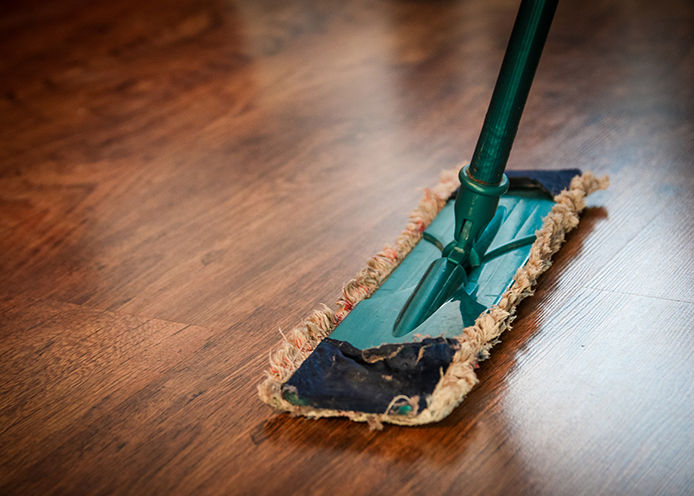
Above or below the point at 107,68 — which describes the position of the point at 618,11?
below

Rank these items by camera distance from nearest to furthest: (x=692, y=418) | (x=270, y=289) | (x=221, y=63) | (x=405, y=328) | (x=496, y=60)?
(x=692, y=418) < (x=405, y=328) < (x=270, y=289) < (x=496, y=60) < (x=221, y=63)

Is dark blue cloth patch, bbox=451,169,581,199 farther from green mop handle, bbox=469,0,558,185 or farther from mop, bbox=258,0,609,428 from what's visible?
green mop handle, bbox=469,0,558,185

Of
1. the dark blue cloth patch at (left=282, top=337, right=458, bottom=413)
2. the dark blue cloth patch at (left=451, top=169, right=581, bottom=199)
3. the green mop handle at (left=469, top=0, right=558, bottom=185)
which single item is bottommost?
the dark blue cloth patch at (left=451, top=169, right=581, bottom=199)

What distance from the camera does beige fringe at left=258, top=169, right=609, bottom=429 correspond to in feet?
2.28

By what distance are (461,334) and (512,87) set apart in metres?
0.28

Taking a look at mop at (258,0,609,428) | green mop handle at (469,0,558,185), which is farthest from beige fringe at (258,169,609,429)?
green mop handle at (469,0,558,185)

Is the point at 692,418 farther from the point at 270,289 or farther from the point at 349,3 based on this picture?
the point at 349,3

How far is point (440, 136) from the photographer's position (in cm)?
128

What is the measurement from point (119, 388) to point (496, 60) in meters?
1.07

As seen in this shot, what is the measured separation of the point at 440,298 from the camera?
2.67ft

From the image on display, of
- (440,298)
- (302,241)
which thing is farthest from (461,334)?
(302,241)

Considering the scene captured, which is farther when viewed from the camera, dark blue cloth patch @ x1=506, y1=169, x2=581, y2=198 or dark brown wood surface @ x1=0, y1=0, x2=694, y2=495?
dark blue cloth patch @ x1=506, y1=169, x2=581, y2=198

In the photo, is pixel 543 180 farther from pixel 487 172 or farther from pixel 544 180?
pixel 487 172

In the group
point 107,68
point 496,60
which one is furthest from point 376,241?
point 107,68
